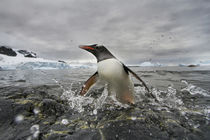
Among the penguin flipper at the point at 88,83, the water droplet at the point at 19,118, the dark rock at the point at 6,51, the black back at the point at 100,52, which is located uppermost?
the dark rock at the point at 6,51

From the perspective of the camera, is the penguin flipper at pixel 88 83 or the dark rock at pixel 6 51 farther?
the dark rock at pixel 6 51

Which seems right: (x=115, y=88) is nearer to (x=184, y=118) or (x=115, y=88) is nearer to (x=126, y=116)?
(x=126, y=116)

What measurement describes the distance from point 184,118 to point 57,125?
2185mm

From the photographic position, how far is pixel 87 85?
3734 millimetres

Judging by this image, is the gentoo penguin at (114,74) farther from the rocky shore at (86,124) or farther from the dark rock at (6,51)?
the dark rock at (6,51)

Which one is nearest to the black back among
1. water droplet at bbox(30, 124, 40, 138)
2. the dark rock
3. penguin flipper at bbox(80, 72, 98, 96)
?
penguin flipper at bbox(80, 72, 98, 96)

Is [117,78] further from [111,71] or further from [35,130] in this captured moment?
[35,130]

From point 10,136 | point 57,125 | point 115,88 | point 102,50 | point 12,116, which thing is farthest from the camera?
point 102,50

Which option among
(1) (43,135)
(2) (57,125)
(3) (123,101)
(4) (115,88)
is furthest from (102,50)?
(1) (43,135)

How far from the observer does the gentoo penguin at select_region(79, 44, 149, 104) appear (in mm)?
2921

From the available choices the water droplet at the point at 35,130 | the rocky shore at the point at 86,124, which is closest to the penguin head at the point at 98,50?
the rocky shore at the point at 86,124

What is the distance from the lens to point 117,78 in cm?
295

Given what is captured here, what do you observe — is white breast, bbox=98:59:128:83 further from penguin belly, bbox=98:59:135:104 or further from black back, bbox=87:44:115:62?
black back, bbox=87:44:115:62

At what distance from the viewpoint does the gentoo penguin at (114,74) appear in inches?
115
